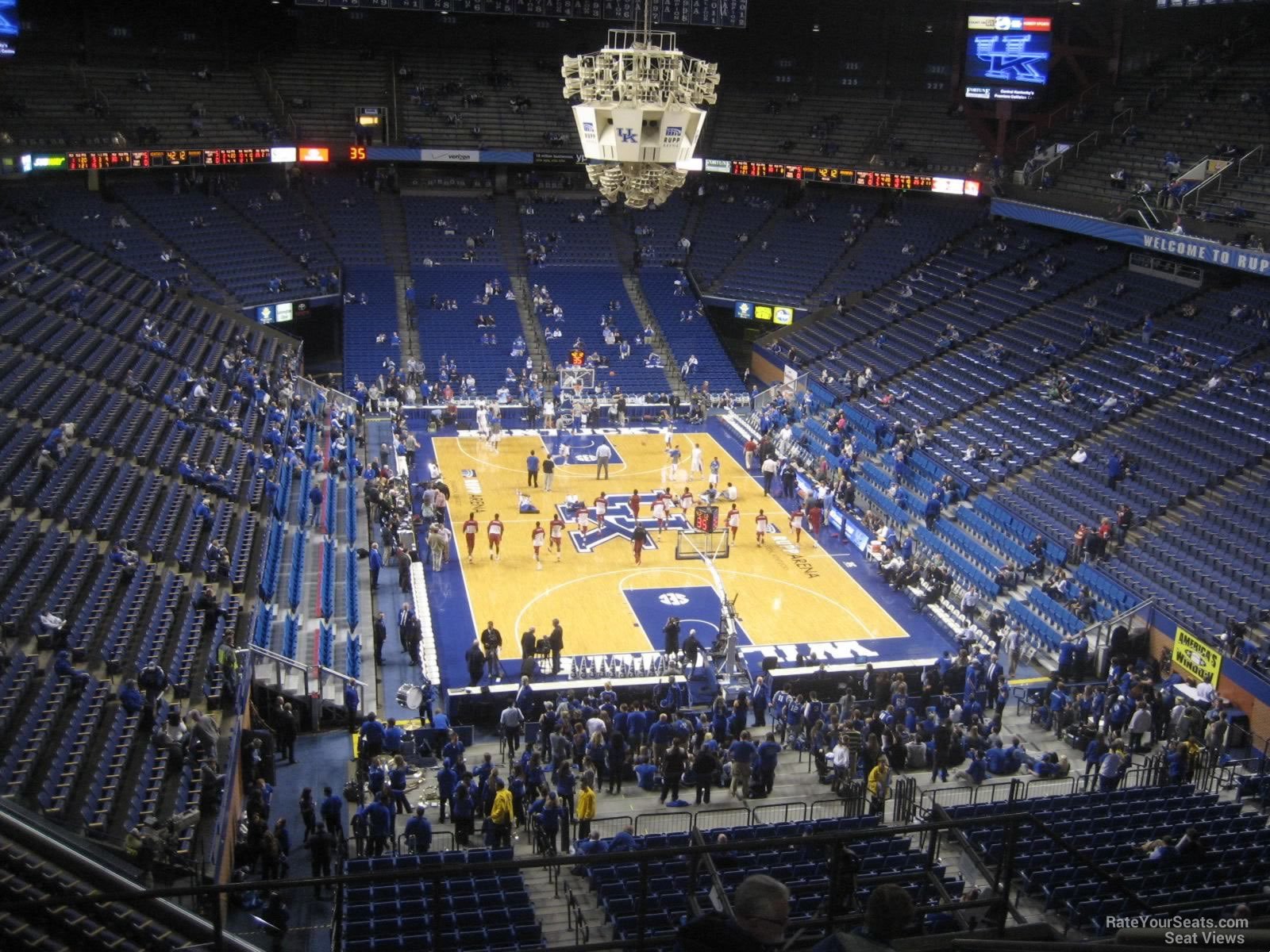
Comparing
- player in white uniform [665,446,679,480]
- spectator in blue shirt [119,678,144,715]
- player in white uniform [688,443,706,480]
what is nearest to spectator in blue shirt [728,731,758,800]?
spectator in blue shirt [119,678,144,715]

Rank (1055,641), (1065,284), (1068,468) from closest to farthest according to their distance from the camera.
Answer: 1. (1055,641)
2. (1068,468)
3. (1065,284)

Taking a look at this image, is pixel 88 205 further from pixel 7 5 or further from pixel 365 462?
pixel 365 462

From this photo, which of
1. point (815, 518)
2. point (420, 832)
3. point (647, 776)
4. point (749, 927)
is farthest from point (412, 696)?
point (749, 927)

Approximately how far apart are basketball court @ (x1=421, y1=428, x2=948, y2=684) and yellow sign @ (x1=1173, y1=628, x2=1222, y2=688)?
4785mm

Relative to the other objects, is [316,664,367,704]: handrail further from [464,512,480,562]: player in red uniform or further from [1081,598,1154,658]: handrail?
[1081,598,1154,658]: handrail

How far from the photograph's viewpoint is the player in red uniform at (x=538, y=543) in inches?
1212

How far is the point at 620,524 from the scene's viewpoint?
34.2 metres

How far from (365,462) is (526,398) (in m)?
8.41

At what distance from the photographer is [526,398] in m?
45.2

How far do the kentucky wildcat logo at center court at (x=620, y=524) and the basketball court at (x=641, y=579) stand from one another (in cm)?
4

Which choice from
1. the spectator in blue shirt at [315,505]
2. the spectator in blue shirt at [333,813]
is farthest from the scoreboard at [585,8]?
the spectator in blue shirt at [333,813]

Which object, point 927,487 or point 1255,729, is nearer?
point 1255,729

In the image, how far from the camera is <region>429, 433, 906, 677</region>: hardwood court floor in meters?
27.6

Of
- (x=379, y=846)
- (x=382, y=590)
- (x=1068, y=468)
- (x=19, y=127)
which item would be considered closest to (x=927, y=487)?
(x=1068, y=468)
